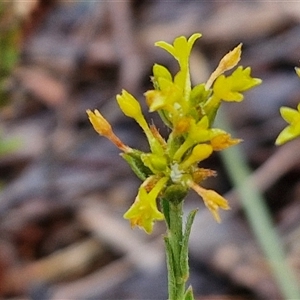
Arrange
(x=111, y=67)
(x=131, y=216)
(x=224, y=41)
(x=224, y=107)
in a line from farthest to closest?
(x=111, y=67) → (x=224, y=41) → (x=224, y=107) → (x=131, y=216)

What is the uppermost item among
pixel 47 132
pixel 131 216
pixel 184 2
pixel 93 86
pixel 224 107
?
pixel 184 2

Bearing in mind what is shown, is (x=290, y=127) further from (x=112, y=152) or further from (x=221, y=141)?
(x=112, y=152)

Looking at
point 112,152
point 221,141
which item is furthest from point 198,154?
point 112,152

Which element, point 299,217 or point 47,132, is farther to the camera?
point 47,132

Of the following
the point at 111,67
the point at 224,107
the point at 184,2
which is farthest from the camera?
the point at 184,2

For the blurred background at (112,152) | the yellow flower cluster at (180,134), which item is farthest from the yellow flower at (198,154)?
the blurred background at (112,152)

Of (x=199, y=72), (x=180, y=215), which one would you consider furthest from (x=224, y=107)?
(x=180, y=215)

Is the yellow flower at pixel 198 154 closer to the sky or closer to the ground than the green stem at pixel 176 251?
closer to the sky

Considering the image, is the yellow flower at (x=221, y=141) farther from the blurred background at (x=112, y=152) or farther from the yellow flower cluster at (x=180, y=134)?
the blurred background at (x=112, y=152)

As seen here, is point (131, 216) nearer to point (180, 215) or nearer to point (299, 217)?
point (180, 215)
